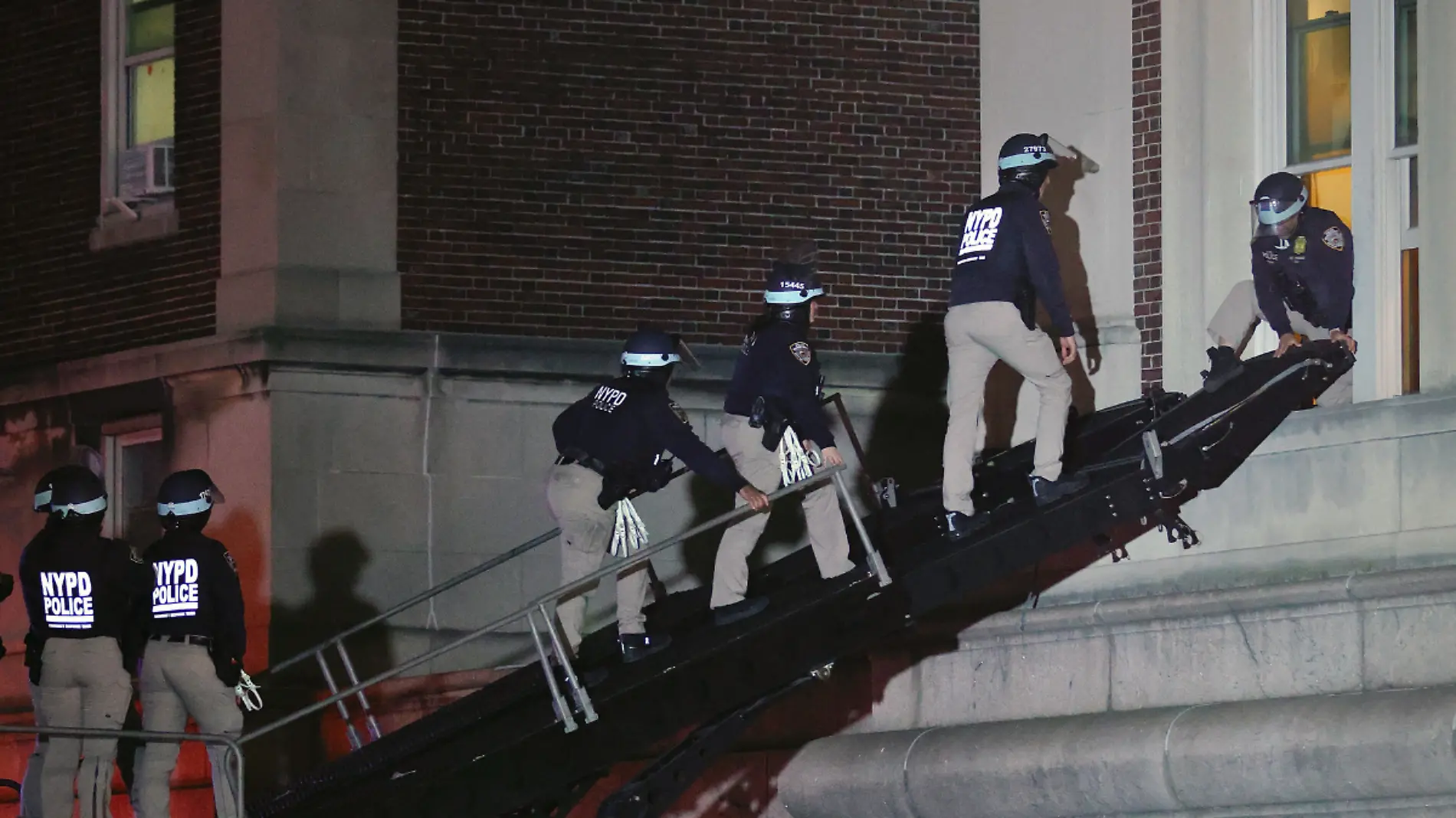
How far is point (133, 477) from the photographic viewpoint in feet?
66.1

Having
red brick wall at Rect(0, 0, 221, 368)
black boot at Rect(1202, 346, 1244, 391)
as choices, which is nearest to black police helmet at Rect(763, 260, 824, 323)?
black boot at Rect(1202, 346, 1244, 391)

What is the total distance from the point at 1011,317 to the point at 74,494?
17.7ft

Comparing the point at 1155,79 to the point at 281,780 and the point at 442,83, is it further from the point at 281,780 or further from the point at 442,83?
the point at 281,780

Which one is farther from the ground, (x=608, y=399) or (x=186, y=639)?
(x=608, y=399)

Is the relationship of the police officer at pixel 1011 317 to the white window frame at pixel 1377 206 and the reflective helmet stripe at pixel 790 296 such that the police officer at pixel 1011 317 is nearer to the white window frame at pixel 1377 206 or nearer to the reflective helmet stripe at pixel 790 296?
the reflective helmet stripe at pixel 790 296

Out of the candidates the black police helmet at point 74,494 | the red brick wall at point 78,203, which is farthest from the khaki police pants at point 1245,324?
the red brick wall at point 78,203

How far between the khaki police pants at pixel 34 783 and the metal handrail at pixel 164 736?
29.2 inches

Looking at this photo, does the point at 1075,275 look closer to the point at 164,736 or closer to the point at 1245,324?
the point at 1245,324

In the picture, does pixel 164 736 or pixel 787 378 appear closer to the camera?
pixel 164 736

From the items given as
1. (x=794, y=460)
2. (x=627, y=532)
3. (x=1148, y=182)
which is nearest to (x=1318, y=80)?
(x=1148, y=182)

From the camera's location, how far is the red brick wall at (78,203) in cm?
1970

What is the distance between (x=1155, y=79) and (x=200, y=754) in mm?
8101

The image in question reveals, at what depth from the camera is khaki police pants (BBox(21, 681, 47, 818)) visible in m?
14.5

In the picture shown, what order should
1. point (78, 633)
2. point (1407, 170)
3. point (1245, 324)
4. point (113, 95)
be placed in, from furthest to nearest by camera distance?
1. point (113, 95)
2. point (1245, 324)
3. point (1407, 170)
4. point (78, 633)
